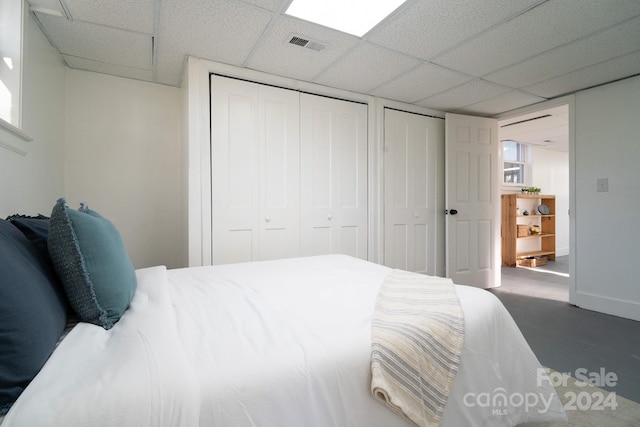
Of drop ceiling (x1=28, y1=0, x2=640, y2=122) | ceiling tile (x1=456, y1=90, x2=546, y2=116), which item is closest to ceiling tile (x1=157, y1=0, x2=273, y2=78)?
drop ceiling (x1=28, y1=0, x2=640, y2=122)

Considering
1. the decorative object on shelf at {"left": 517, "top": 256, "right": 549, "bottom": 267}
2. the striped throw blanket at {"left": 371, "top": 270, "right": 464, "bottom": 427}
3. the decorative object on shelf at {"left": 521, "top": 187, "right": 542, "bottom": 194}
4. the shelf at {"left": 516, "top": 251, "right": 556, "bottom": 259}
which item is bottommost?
the decorative object on shelf at {"left": 517, "top": 256, "right": 549, "bottom": 267}

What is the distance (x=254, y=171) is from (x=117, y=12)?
146cm

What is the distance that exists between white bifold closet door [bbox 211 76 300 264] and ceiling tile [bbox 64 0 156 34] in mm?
683

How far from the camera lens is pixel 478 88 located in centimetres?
313

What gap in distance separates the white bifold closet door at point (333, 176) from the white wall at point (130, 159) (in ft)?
4.39

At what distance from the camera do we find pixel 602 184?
3039 millimetres

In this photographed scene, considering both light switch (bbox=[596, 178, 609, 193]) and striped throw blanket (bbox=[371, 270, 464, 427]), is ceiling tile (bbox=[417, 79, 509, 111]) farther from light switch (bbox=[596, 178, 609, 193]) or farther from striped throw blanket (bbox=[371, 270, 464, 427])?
striped throw blanket (bbox=[371, 270, 464, 427])

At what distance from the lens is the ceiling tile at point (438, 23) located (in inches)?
72.9

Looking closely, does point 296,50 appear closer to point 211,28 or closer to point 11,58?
point 211,28

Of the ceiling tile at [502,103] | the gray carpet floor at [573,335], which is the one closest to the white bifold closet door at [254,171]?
the gray carpet floor at [573,335]

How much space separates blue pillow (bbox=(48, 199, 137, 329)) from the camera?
926 millimetres

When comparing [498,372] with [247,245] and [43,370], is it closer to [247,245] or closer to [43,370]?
[43,370]

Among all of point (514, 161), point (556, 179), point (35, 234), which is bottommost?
point (35, 234)

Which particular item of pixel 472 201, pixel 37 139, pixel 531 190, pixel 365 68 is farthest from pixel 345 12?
pixel 531 190
